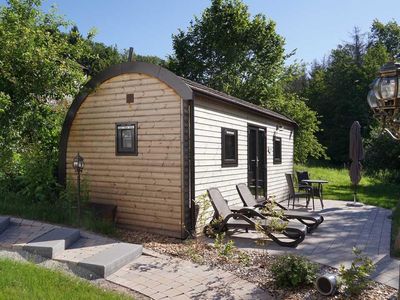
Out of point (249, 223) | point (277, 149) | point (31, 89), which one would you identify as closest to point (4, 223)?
point (31, 89)

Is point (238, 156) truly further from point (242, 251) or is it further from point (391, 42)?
point (391, 42)

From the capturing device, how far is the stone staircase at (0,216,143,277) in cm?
543

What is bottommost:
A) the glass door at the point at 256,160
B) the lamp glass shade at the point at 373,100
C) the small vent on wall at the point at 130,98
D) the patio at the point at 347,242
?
the patio at the point at 347,242

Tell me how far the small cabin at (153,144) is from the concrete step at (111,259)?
149 cm

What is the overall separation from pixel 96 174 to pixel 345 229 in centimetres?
573

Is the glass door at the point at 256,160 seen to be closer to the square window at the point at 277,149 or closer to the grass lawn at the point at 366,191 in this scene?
the square window at the point at 277,149

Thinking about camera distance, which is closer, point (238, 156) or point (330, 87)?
point (238, 156)

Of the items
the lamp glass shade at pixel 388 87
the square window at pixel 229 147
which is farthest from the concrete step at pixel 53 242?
the lamp glass shade at pixel 388 87

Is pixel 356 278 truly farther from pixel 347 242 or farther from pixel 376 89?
pixel 347 242

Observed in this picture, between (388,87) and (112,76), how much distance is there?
586 cm

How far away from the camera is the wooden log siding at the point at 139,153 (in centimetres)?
746

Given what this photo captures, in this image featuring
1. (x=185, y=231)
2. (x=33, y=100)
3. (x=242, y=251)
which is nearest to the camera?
(x=242, y=251)

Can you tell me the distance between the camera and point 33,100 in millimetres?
9398

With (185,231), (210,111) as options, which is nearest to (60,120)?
(210,111)
